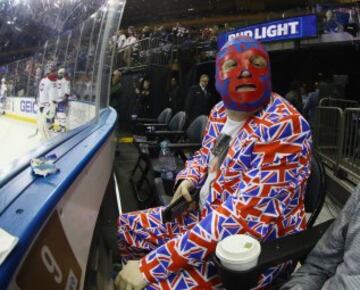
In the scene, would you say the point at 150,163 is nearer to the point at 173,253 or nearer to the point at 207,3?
the point at 173,253

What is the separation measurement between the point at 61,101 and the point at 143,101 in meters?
6.07

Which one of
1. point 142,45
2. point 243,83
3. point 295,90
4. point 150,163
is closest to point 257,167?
point 243,83

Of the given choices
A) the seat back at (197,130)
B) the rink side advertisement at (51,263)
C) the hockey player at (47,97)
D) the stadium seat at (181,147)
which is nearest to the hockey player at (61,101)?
the hockey player at (47,97)

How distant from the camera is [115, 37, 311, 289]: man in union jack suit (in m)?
1.12

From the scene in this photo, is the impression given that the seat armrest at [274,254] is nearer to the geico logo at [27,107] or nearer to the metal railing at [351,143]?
the geico logo at [27,107]

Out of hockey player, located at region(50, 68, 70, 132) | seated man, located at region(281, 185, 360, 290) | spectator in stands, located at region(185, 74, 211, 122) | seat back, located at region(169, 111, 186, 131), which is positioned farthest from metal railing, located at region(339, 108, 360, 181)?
seated man, located at region(281, 185, 360, 290)

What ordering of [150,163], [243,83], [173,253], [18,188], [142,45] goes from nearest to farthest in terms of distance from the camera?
[18,188] < [173,253] < [243,83] < [150,163] < [142,45]

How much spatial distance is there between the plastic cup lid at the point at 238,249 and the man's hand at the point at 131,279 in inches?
10.4

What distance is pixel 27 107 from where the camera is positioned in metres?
3.01

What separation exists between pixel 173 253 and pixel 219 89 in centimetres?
54

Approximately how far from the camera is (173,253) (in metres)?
1.13

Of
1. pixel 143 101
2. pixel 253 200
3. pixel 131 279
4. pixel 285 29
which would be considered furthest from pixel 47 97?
pixel 285 29

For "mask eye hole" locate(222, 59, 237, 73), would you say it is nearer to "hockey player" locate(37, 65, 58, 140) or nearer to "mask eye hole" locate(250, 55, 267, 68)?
"mask eye hole" locate(250, 55, 267, 68)

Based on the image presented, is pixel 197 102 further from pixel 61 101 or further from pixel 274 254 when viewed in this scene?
pixel 274 254
